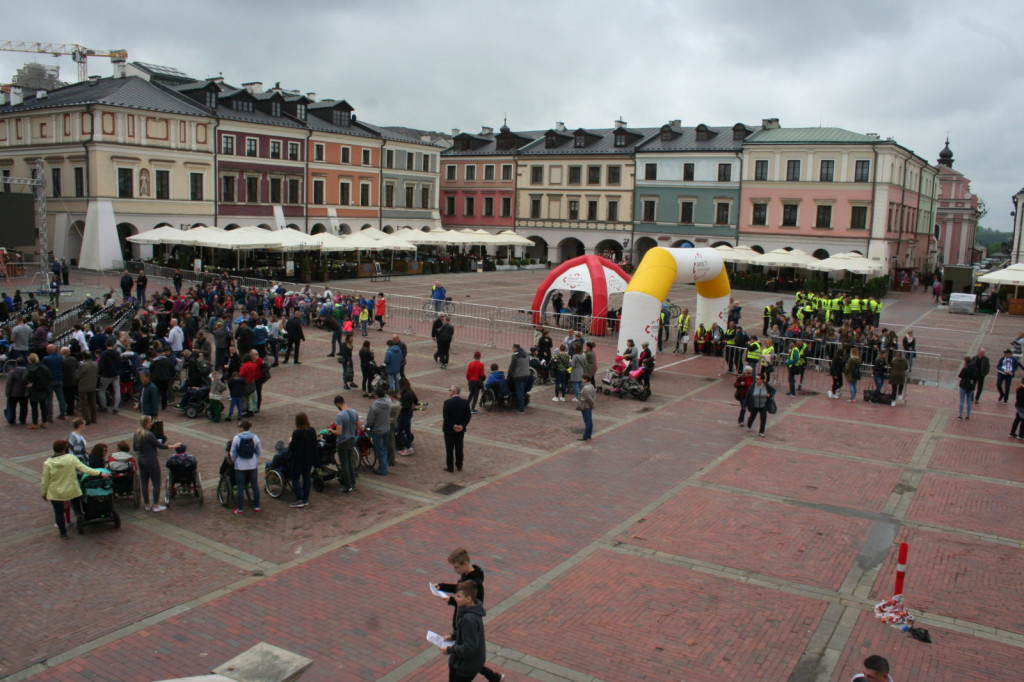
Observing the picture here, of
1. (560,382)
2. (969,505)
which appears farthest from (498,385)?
(969,505)

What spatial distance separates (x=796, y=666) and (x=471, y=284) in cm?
4033

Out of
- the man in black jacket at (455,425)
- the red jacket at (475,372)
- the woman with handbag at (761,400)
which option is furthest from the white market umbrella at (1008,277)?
the man in black jacket at (455,425)

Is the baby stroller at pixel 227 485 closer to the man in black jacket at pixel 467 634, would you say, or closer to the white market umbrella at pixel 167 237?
the man in black jacket at pixel 467 634

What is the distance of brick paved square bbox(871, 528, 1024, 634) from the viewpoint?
8.80m

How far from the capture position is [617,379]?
19328 mm

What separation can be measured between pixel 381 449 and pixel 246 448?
2.51 metres

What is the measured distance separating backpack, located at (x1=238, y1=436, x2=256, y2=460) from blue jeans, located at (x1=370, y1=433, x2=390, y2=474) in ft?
7.47

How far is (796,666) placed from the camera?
7.59m

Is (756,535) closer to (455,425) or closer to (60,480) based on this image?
(455,425)

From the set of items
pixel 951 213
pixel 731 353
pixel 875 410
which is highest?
pixel 951 213

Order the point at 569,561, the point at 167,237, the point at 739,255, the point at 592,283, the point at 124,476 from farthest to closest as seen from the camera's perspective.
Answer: the point at 739,255 < the point at 167,237 < the point at 592,283 < the point at 124,476 < the point at 569,561

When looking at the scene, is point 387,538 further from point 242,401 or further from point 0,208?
point 0,208

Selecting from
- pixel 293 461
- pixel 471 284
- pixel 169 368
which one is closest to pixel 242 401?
pixel 169 368

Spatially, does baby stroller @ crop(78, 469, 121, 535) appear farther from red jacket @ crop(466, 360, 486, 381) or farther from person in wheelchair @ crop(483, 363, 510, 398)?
person in wheelchair @ crop(483, 363, 510, 398)
